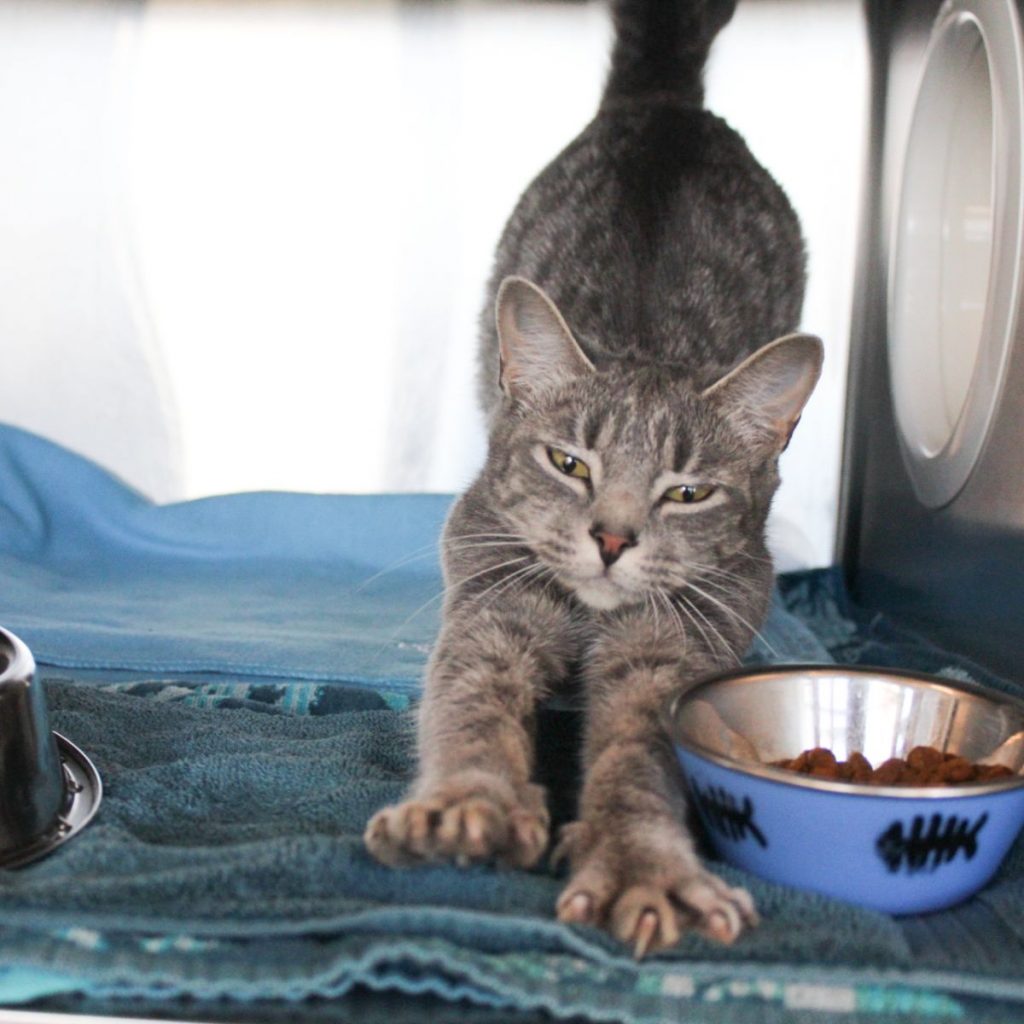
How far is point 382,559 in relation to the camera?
8.29 feet

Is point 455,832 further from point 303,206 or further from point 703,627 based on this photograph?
point 303,206

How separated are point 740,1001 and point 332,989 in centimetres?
30

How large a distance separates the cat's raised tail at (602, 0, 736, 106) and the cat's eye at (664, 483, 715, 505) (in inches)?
41.8

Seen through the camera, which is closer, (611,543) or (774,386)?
(611,543)

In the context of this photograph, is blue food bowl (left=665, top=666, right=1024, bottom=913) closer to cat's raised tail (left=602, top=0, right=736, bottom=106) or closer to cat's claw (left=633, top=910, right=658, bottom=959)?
cat's claw (left=633, top=910, right=658, bottom=959)

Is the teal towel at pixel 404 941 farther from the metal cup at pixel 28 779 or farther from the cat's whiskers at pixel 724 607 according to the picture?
the cat's whiskers at pixel 724 607

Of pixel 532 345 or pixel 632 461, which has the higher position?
pixel 532 345

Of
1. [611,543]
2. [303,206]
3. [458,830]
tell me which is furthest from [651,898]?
[303,206]

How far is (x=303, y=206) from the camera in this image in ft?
8.71

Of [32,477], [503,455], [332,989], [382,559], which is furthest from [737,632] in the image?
[32,477]

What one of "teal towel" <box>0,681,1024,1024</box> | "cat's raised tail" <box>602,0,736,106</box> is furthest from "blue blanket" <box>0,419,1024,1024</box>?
"cat's raised tail" <box>602,0,736,106</box>

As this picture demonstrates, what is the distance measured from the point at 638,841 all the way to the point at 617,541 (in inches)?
15.7

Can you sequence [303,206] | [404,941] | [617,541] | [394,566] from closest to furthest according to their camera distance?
1. [404,941]
2. [617,541]
3. [394,566]
4. [303,206]

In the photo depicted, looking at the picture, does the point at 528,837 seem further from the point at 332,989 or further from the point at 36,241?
the point at 36,241
